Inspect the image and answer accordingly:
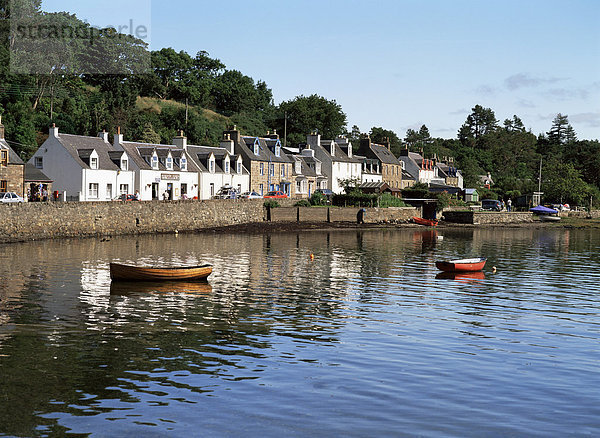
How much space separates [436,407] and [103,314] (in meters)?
17.3

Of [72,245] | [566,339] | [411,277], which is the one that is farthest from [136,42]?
[566,339]

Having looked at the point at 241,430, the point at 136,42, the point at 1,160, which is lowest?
the point at 241,430

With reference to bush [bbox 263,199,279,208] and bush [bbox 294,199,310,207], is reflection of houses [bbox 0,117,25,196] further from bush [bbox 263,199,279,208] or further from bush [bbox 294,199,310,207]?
bush [bbox 294,199,310,207]

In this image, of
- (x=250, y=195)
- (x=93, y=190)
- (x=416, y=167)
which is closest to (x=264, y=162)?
(x=250, y=195)

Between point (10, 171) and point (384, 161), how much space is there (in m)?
80.4

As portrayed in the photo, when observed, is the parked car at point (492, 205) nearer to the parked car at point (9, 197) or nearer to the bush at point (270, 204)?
the bush at point (270, 204)

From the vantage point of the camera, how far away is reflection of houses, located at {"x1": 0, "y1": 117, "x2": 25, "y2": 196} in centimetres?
6810

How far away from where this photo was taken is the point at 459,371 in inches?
805

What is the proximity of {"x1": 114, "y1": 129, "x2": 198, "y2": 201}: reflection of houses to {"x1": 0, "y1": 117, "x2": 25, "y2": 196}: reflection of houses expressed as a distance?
16.1 meters

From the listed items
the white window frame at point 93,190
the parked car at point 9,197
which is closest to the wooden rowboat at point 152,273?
the parked car at point 9,197

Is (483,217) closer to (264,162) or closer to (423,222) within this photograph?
(423,222)

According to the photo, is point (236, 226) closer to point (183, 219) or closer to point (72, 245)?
point (183, 219)

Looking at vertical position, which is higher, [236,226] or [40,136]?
[40,136]

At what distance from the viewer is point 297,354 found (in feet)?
73.1
